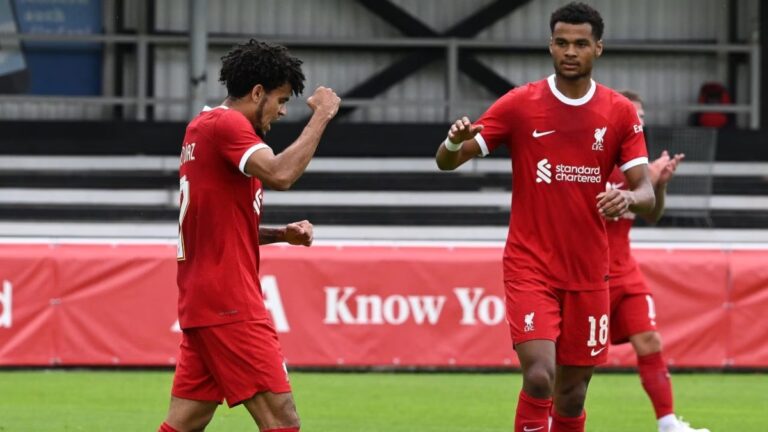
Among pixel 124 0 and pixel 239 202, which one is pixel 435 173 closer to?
pixel 124 0

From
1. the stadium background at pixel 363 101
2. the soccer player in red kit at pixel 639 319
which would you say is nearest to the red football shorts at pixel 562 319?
the soccer player in red kit at pixel 639 319

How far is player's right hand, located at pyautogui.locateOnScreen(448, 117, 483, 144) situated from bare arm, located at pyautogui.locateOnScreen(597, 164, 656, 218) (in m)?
0.67

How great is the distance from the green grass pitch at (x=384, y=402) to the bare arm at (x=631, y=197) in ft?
10.6

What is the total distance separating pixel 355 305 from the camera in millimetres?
14695

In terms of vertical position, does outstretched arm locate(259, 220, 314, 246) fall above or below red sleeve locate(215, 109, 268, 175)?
below

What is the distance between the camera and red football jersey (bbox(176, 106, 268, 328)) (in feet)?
20.8

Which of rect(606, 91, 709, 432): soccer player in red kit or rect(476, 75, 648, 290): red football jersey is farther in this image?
rect(606, 91, 709, 432): soccer player in red kit

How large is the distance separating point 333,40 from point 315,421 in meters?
12.0

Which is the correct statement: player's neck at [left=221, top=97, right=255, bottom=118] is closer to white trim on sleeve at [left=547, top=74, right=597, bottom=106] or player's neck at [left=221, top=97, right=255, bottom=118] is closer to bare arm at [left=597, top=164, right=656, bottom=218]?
bare arm at [left=597, top=164, right=656, bottom=218]

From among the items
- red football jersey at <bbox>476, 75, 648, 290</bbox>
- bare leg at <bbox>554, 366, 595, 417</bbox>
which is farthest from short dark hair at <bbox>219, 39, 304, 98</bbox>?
bare leg at <bbox>554, 366, 595, 417</bbox>

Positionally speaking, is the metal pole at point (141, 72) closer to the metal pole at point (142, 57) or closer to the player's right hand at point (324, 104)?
the metal pole at point (142, 57)

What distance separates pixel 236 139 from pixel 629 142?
2.24 meters

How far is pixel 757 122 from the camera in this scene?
871 inches

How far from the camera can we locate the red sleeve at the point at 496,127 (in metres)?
7.53
